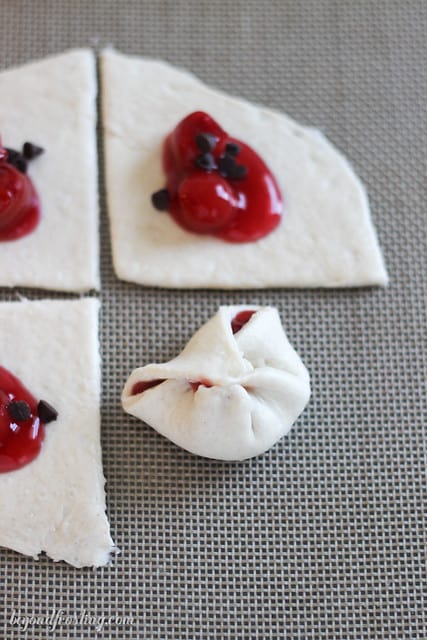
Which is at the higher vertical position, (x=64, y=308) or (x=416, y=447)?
(x=64, y=308)

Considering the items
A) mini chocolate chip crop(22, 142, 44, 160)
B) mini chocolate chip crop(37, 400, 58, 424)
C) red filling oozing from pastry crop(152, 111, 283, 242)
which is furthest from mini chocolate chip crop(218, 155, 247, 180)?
mini chocolate chip crop(37, 400, 58, 424)

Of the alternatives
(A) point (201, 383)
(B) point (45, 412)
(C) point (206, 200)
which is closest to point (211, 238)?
(C) point (206, 200)

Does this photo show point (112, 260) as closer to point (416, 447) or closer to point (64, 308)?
point (64, 308)

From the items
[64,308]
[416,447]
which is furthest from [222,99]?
[416,447]

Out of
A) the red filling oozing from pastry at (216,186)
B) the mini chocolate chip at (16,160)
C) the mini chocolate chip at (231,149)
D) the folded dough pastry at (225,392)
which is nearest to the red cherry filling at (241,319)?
the folded dough pastry at (225,392)

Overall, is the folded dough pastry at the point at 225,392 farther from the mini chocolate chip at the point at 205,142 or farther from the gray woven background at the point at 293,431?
the mini chocolate chip at the point at 205,142

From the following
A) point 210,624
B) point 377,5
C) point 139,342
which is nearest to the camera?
point 210,624

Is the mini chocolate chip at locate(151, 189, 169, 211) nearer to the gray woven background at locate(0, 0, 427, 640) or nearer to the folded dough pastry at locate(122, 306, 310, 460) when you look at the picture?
the gray woven background at locate(0, 0, 427, 640)

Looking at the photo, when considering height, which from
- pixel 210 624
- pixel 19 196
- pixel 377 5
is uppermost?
pixel 377 5
